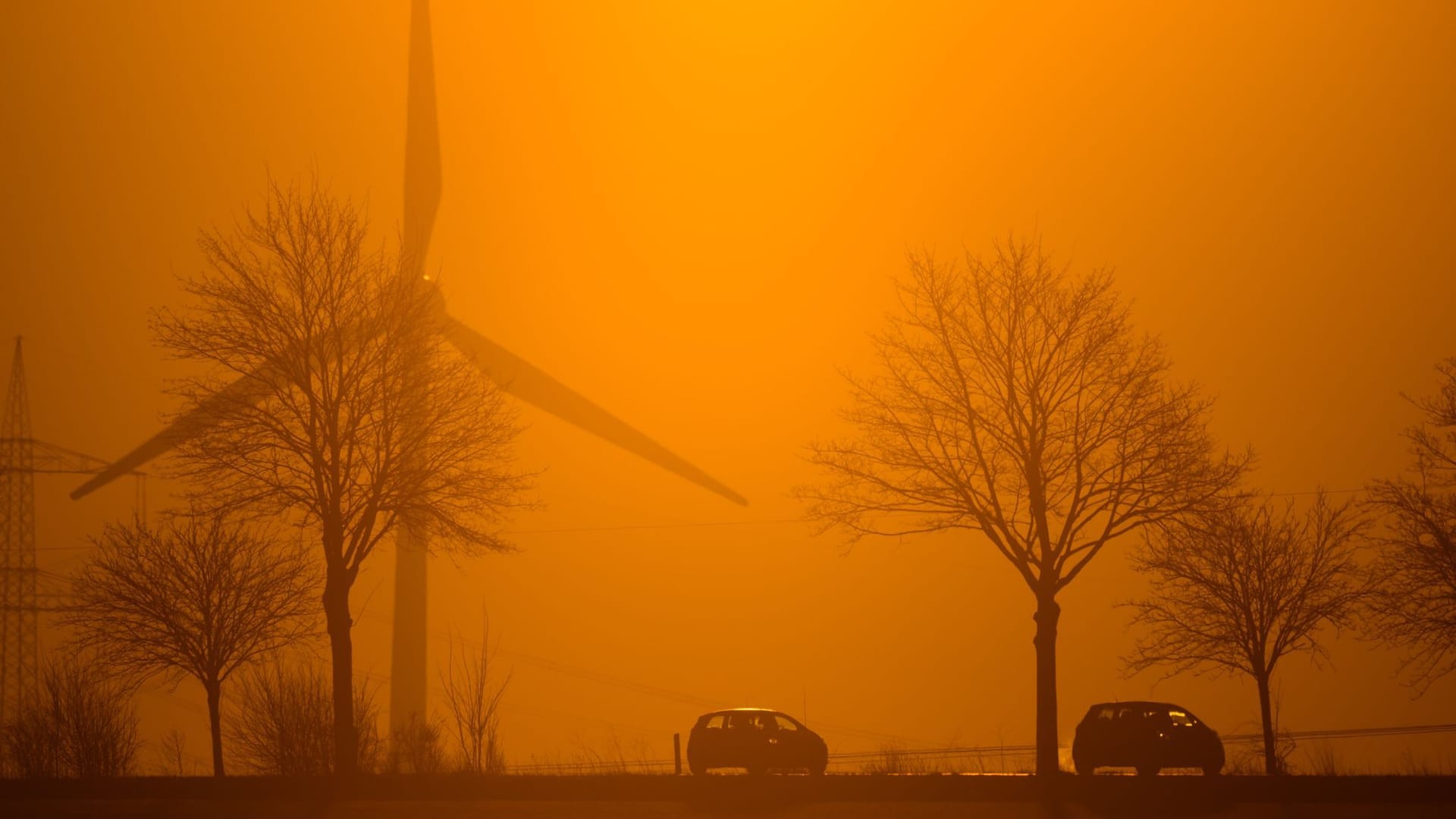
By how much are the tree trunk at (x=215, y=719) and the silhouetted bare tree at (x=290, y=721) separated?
2.21 metres

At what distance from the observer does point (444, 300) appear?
43.5 metres

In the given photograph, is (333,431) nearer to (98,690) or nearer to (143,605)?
(143,605)

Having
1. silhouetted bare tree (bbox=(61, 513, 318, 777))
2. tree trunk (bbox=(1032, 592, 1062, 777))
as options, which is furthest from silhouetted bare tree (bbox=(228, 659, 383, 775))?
tree trunk (bbox=(1032, 592, 1062, 777))

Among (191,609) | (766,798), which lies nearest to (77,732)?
(191,609)

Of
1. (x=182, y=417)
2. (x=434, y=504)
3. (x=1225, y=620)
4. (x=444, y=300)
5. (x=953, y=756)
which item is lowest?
(x=953, y=756)

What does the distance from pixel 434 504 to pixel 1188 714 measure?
1766 cm

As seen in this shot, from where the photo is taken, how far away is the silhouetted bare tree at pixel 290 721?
41188mm

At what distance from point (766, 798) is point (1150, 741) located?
11.0m

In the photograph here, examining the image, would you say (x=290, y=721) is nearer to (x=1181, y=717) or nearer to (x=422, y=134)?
(x=422, y=134)

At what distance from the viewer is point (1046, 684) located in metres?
30.0

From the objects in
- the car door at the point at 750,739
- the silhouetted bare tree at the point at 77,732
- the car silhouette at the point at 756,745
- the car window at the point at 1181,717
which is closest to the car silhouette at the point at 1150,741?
the car window at the point at 1181,717

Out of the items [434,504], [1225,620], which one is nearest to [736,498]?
[1225,620]

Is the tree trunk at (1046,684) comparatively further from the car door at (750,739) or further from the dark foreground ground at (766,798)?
the car door at (750,739)

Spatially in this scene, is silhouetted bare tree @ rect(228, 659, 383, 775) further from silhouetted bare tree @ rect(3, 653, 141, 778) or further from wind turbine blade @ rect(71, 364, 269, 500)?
wind turbine blade @ rect(71, 364, 269, 500)
